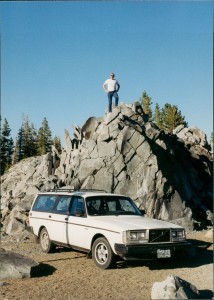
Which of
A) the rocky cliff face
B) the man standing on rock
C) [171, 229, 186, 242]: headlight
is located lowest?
[171, 229, 186, 242]: headlight

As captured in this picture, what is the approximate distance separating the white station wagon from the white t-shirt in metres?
8.52

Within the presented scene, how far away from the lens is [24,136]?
2997 inches

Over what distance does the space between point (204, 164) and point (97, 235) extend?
2312 cm

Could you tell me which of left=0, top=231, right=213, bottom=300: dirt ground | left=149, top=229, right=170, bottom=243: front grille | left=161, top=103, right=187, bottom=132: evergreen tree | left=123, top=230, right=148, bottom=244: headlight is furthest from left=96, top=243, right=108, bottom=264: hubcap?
left=161, top=103, right=187, bottom=132: evergreen tree

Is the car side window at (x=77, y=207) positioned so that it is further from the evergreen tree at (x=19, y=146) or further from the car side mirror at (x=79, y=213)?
the evergreen tree at (x=19, y=146)

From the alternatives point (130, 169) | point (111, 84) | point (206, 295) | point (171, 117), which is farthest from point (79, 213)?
point (171, 117)

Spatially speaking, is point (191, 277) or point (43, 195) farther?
point (43, 195)

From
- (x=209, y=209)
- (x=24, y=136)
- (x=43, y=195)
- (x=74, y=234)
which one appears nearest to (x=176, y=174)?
(x=209, y=209)

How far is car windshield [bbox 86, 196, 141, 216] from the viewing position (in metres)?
10.1

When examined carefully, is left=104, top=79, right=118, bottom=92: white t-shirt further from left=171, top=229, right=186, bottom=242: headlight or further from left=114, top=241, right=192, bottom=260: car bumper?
left=114, top=241, right=192, bottom=260: car bumper

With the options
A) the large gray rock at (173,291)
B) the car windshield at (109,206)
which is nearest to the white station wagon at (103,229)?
the car windshield at (109,206)

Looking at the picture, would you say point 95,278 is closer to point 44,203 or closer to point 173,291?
point 173,291

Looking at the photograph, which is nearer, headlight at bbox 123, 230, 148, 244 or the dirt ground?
the dirt ground

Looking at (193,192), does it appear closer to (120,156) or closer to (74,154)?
(120,156)
